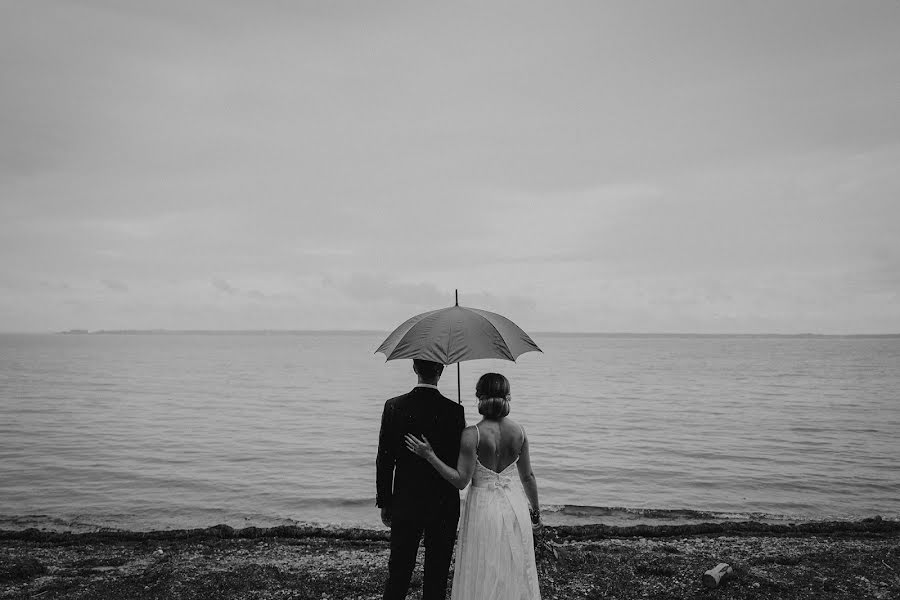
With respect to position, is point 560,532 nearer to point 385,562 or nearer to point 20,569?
point 385,562

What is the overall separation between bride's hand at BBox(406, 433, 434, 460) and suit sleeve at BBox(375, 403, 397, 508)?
170 millimetres

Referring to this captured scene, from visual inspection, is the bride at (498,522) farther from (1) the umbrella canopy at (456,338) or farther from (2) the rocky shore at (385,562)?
(2) the rocky shore at (385,562)

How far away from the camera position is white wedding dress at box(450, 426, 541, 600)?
511cm

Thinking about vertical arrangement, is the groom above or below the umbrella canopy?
below

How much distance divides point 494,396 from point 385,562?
5.28 metres

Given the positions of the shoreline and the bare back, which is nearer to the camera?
the bare back

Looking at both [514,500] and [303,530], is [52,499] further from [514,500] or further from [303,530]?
[514,500]

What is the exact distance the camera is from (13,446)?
67.7ft

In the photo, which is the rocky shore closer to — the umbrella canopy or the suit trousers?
the suit trousers

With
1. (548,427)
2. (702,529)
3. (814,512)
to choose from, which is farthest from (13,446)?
(814,512)

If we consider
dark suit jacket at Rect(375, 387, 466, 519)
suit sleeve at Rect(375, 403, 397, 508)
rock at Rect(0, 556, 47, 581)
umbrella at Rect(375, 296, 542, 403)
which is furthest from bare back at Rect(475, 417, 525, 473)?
rock at Rect(0, 556, 47, 581)

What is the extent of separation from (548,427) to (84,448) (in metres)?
17.1

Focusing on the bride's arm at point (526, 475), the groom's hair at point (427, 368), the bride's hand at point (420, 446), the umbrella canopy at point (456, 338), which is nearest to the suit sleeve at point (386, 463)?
the bride's hand at point (420, 446)

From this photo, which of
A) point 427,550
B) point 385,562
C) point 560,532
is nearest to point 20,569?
point 385,562
